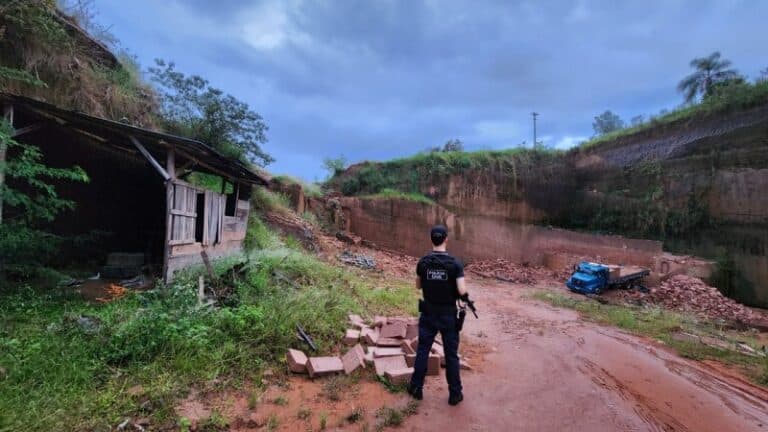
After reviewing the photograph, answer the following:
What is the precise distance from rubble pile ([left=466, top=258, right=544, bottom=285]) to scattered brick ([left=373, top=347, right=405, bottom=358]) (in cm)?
1066

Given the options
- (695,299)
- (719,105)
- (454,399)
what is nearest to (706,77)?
(719,105)

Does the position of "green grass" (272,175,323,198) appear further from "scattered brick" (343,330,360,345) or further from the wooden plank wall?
"scattered brick" (343,330,360,345)

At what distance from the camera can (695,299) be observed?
11195 mm

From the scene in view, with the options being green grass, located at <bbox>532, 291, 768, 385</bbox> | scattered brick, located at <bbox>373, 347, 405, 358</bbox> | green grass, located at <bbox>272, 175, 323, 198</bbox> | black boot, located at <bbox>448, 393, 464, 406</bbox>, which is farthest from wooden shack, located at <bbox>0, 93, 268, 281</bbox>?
green grass, located at <bbox>532, 291, 768, 385</bbox>

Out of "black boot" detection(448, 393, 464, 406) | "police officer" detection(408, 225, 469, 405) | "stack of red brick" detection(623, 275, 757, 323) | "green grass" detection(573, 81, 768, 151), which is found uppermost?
"green grass" detection(573, 81, 768, 151)

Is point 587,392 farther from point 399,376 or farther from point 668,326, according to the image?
point 668,326

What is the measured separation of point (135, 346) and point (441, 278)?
3.31 metres

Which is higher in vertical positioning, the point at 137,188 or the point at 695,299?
the point at 137,188

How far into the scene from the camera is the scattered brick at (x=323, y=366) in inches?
158

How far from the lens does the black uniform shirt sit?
3.58 metres

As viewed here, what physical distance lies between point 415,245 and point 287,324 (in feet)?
42.3

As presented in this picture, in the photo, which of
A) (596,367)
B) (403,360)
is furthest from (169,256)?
(596,367)

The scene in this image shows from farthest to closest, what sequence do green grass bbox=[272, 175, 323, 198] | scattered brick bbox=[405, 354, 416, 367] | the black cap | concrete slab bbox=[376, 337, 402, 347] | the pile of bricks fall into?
green grass bbox=[272, 175, 323, 198]
concrete slab bbox=[376, 337, 402, 347]
scattered brick bbox=[405, 354, 416, 367]
the pile of bricks
the black cap

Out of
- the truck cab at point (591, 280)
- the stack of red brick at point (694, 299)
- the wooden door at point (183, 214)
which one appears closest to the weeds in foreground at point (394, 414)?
the wooden door at point (183, 214)
